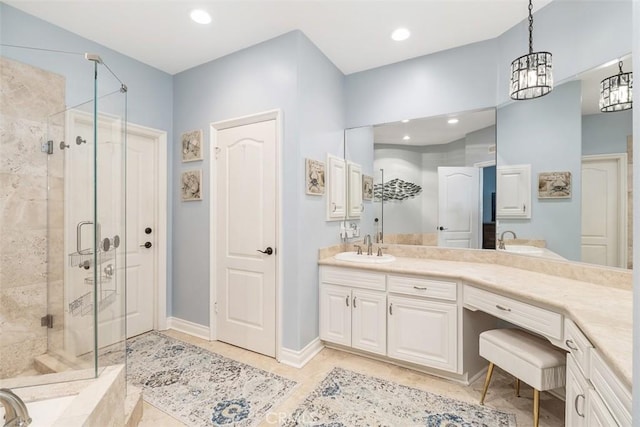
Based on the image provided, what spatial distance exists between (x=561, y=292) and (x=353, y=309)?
4.65 ft

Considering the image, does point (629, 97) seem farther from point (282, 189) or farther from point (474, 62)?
point (282, 189)

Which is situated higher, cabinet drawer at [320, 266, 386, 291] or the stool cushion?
cabinet drawer at [320, 266, 386, 291]

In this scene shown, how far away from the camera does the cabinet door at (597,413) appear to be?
93 centimetres

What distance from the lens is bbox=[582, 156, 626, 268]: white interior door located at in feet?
5.44

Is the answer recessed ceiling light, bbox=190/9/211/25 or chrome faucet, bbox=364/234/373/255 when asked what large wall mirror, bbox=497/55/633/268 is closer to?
chrome faucet, bbox=364/234/373/255

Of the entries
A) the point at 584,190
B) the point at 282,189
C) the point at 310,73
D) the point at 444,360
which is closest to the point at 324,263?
the point at 282,189

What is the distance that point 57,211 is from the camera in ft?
6.93

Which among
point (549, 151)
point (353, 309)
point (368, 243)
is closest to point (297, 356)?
point (353, 309)

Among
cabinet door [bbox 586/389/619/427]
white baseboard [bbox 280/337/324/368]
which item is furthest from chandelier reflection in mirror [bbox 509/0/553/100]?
white baseboard [bbox 280/337/324/368]

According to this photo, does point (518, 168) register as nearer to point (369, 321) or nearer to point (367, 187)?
point (367, 187)

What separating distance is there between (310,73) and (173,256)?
237cm

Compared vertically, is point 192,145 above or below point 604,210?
above

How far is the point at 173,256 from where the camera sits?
308 cm

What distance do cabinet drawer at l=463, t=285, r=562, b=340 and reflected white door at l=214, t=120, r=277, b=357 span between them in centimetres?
156
